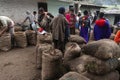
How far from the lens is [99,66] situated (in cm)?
388

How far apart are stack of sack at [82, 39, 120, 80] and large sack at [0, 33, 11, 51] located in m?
Result: 4.58

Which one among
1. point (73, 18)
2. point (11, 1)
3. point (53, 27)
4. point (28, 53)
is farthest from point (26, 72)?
point (11, 1)

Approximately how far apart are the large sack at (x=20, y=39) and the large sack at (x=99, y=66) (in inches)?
193

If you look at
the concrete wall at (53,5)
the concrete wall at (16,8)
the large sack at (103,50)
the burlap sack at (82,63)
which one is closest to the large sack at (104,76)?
the burlap sack at (82,63)

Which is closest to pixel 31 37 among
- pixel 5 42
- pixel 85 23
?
pixel 5 42

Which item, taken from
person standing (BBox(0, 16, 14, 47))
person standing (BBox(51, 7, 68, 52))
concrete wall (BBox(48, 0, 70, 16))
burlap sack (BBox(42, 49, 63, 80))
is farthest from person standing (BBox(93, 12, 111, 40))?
concrete wall (BBox(48, 0, 70, 16))

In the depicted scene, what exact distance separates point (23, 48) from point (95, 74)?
5044 mm

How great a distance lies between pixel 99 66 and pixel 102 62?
10 centimetres

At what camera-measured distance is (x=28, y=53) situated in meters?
7.65

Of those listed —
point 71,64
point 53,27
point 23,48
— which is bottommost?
point 23,48

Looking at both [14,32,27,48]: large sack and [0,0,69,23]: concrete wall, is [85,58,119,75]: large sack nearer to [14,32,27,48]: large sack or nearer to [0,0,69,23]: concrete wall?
[14,32,27,48]: large sack

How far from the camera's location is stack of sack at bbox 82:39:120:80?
390 centimetres

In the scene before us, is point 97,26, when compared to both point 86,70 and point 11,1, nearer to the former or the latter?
point 86,70

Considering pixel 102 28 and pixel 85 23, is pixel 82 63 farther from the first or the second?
pixel 85 23
